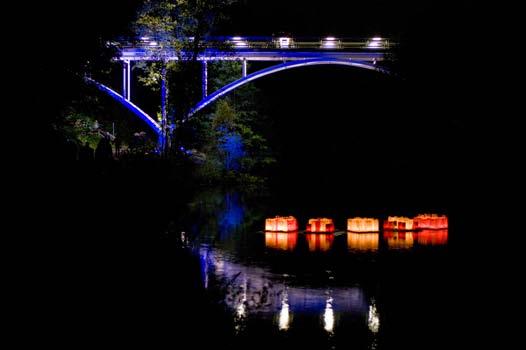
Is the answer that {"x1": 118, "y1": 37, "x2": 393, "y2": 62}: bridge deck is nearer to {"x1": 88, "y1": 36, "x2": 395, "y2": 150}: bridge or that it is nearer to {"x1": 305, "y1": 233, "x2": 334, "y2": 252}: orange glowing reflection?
{"x1": 88, "y1": 36, "x2": 395, "y2": 150}: bridge

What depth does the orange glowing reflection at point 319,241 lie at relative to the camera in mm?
11461

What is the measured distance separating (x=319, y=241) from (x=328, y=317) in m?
5.57

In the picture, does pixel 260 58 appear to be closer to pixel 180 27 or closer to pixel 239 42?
pixel 239 42

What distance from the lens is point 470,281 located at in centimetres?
871

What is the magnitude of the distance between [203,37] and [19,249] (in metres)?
20.0

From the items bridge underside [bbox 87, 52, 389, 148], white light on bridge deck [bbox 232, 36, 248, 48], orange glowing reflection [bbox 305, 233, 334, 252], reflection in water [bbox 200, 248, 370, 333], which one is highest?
white light on bridge deck [bbox 232, 36, 248, 48]

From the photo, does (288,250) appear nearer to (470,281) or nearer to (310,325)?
(470,281)

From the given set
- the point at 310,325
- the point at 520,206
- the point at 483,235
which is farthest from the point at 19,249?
the point at 520,206

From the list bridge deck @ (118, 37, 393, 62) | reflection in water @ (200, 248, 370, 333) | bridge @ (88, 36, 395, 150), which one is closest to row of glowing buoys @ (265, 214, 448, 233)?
reflection in water @ (200, 248, 370, 333)

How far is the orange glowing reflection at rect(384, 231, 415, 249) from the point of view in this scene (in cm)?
1177

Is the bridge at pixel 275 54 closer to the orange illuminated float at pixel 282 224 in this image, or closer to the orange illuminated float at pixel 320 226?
the orange illuminated float at pixel 282 224

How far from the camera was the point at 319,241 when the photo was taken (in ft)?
40.5

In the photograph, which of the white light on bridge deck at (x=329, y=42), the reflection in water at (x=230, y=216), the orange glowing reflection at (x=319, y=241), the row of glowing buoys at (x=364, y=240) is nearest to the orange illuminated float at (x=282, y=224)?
the row of glowing buoys at (x=364, y=240)

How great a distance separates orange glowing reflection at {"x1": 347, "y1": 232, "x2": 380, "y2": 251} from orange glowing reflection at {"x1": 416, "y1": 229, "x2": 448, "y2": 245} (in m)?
0.78
